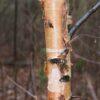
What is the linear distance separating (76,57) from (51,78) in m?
2.59

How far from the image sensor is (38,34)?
4.28 metres

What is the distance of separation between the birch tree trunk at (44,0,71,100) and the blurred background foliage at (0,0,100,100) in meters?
2.04

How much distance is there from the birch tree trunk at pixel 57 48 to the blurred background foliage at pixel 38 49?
80.3 inches

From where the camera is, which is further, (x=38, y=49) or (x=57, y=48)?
(x=38, y=49)

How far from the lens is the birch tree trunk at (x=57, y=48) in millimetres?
1173

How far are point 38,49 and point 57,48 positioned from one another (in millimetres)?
2788

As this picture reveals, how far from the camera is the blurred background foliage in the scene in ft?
12.7

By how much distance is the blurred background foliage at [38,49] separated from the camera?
3.89 m

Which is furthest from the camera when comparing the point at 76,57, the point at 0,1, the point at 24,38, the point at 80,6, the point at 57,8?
the point at 24,38

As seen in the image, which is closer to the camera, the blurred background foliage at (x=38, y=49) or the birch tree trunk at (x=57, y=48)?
the birch tree trunk at (x=57, y=48)

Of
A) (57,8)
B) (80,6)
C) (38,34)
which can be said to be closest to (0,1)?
(38,34)

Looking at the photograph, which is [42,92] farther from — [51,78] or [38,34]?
[51,78]

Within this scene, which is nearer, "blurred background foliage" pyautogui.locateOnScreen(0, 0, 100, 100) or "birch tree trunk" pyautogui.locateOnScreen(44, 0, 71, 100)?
"birch tree trunk" pyautogui.locateOnScreen(44, 0, 71, 100)

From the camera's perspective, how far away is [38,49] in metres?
3.96
